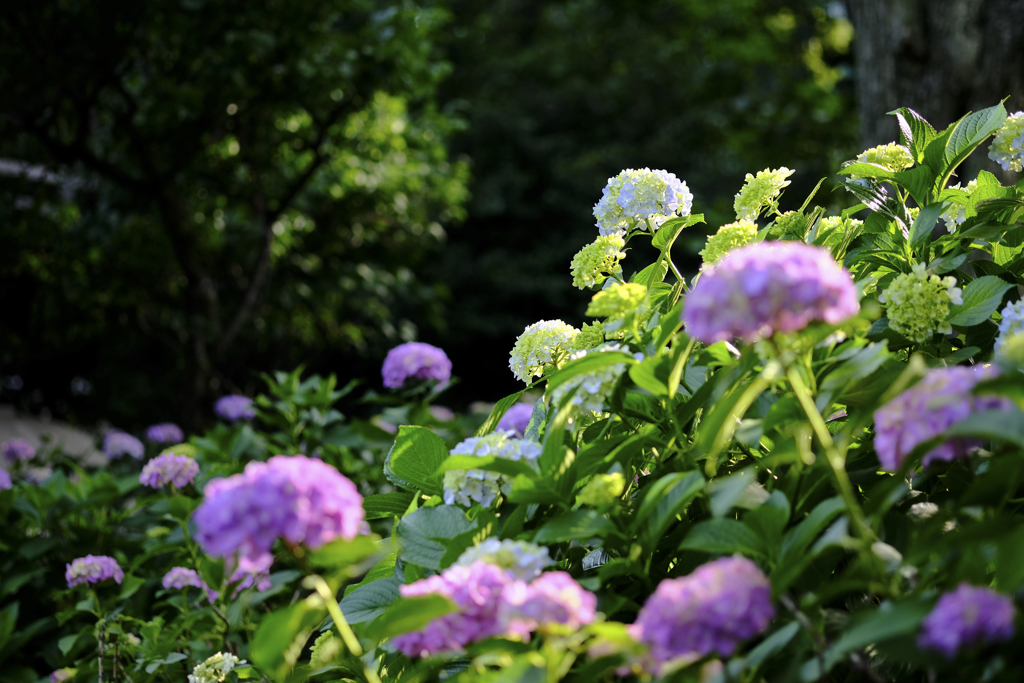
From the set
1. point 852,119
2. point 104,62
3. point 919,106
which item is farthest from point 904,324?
point 852,119

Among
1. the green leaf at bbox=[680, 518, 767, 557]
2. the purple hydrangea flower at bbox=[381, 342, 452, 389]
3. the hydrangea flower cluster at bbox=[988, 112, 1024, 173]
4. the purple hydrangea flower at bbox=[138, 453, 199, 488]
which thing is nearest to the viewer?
the green leaf at bbox=[680, 518, 767, 557]

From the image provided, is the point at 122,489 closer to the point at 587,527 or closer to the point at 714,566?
the point at 587,527

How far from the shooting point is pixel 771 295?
70 cm

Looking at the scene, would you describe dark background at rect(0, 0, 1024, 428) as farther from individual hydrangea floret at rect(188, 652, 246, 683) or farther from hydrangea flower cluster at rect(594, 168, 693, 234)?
individual hydrangea floret at rect(188, 652, 246, 683)

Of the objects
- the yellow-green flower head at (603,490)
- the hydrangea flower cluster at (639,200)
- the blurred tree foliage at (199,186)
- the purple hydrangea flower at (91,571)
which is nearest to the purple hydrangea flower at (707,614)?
the yellow-green flower head at (603,490)

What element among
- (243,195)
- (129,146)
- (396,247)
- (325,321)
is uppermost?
(129,146)

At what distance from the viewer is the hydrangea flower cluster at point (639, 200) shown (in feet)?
4.78

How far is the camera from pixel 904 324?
110cm

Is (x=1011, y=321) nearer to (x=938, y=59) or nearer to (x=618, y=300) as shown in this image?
(x=618, y=300)

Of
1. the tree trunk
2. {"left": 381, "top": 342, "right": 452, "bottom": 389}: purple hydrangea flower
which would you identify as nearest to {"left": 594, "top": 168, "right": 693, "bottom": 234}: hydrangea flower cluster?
{"left": 381, "top": 342, "right": 452, "bottom": 389}: purple hydrangea flower

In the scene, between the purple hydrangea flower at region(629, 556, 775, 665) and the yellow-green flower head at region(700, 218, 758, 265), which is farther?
the yellow-green flower head at region(700, 218, 758, 265)

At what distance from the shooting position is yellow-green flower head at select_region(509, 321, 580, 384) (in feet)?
4.56

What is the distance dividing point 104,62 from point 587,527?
404 centimetres

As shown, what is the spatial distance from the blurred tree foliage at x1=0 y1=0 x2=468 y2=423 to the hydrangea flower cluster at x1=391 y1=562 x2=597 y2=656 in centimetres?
286
